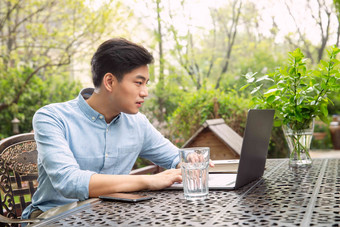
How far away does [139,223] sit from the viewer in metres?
0.92

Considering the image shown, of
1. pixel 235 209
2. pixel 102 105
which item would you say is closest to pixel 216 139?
pixel 102 105

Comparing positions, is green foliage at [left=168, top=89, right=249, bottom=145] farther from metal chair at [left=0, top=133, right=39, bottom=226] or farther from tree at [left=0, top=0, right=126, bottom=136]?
tree at [left=0, top=0, right=126, bottom=136]

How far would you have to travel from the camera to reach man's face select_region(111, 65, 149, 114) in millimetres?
1745

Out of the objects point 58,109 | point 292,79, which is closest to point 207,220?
point 292,79

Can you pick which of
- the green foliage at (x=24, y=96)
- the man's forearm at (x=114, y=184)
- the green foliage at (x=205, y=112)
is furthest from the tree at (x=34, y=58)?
the man's forearm at (x=114, y=184)

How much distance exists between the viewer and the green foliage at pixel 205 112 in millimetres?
4199

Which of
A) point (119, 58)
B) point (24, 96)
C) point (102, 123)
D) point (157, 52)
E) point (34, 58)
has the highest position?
point (157, 52)

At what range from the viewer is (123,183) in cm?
133

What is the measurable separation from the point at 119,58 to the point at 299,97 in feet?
2.78

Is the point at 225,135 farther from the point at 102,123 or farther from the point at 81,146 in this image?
the point at 81,146

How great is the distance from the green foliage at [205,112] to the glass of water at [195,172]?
9.57 ft

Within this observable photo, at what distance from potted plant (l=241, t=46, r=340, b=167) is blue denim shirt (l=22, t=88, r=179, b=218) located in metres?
0.60

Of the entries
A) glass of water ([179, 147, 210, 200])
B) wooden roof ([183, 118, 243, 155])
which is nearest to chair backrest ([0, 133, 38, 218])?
glass of water ([179, 147, 210, 200])

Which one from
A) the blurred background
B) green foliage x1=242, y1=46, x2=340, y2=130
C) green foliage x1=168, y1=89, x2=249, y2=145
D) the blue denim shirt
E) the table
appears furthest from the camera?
the blurred background
